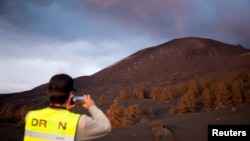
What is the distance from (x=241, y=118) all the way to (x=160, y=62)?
550 feet

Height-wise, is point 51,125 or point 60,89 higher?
point 60,89

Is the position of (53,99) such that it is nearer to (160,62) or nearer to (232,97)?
(232,97)

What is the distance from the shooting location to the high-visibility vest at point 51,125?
2.87 m

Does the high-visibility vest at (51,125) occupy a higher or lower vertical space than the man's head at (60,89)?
lower

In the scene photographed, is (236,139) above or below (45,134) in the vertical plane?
below

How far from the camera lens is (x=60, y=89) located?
294 centimetres

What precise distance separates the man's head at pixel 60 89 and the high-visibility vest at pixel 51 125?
0.09 m

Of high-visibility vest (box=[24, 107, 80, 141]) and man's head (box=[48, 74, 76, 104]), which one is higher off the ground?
man's head (box=[48, 74, 76, 104])

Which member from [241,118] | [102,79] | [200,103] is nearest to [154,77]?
[102,79]

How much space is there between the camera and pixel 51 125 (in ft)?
9.49

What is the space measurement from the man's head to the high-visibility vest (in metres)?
0.09

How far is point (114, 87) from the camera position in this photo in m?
166

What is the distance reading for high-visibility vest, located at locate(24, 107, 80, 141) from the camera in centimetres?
287

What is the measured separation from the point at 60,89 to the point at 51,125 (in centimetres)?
29
